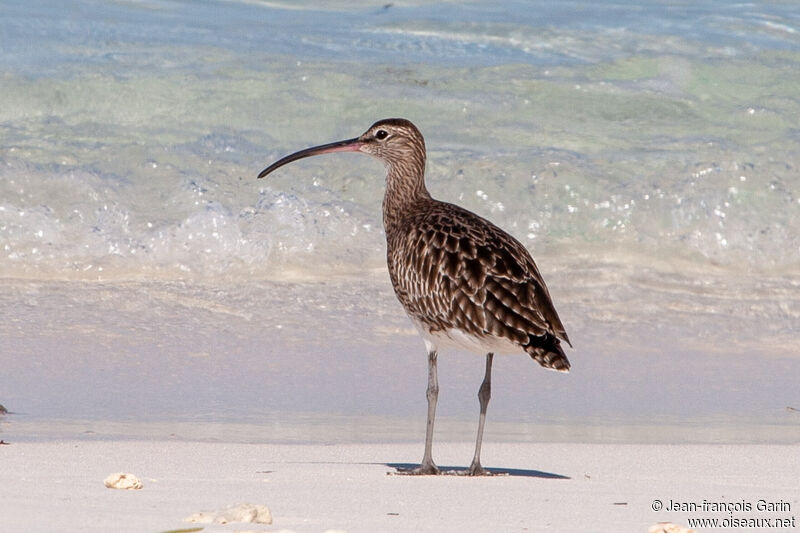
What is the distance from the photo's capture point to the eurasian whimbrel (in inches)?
221

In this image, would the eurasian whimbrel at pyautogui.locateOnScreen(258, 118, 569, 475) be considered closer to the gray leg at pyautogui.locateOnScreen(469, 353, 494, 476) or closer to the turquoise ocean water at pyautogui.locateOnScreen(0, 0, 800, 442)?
the gray leg at pyautogui.locateOnScreen(469, 353, 494, 476)

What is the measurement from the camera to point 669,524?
13.3 feet

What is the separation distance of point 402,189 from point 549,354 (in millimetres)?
1694

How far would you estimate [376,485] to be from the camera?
510 cm

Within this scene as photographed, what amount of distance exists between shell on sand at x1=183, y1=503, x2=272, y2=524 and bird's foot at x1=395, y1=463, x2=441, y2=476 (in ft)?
4.49

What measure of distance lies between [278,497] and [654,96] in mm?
11840

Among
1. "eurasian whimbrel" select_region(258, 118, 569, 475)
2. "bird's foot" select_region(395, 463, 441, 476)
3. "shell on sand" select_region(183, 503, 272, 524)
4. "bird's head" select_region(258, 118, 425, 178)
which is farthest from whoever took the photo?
"bird's head" select_region(258, 118, 425, 178)

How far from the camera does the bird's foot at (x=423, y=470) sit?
216 inches

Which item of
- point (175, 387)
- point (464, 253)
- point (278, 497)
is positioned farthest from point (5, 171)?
point (278, 497)

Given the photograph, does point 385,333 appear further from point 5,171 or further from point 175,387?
point 5,171

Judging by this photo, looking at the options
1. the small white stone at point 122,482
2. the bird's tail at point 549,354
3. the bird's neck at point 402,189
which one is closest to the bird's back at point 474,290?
the bird's tail at point 549,354

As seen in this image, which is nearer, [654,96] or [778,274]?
[778,274]

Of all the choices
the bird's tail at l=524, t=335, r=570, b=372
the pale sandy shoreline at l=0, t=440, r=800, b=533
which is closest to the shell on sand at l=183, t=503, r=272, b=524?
the pale sandy shoreline at l=0, t=440, r=800, b=533

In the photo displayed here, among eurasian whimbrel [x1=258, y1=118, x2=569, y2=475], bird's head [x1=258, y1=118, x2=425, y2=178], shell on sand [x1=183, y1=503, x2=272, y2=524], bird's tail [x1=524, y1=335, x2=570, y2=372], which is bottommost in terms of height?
shell on sand [x1=183, y1=503, x2=272, y2=524]
